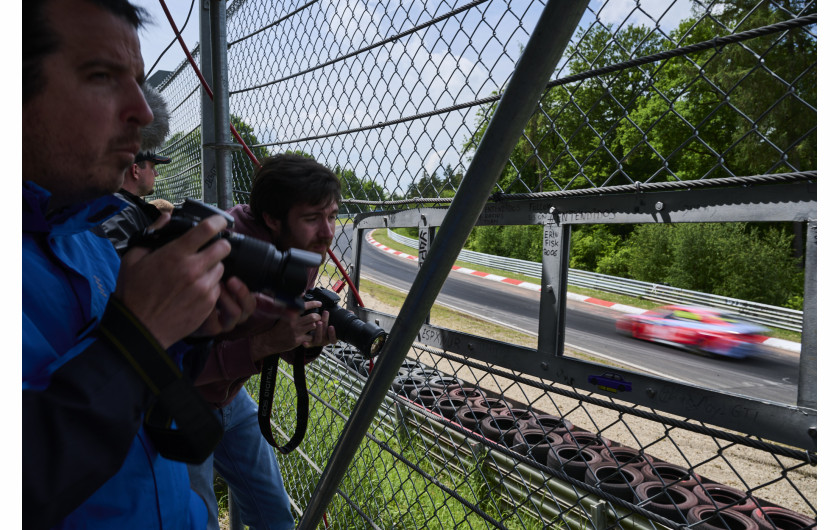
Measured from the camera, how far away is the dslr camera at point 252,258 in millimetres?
976

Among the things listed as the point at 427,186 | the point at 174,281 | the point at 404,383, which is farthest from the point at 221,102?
the point at 404,383

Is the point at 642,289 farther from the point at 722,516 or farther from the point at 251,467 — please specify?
the point at 251,467

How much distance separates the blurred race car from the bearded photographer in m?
11.4

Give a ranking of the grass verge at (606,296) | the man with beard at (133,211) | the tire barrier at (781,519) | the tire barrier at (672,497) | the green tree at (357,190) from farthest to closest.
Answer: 1. the grass verge at (606,296)
2. the tire barrier at (672,497)
3. the tire barrier at (781,519)
4. the green tree at (357,190)
5. the man with beard at (133,211)

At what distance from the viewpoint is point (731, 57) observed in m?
1.41

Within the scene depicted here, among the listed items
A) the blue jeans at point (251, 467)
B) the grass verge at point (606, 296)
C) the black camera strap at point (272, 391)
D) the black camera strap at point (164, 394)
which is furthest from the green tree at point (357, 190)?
the grass verge at point (606, 296)

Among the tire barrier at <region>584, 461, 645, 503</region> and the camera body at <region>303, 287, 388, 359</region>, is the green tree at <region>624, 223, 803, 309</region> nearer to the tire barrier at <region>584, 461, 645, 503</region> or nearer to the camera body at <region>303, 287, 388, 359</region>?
the tire barrier at <region>584, 461, 645, 503</region>

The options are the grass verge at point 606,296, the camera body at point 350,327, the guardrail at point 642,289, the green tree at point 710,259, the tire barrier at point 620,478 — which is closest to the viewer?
the camera body at point 350,327

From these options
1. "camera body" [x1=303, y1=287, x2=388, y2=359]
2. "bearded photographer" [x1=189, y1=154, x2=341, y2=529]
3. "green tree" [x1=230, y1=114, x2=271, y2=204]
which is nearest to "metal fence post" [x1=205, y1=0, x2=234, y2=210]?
"bearded photographer" [x1=189, y1=154, x2=341, y2=529]

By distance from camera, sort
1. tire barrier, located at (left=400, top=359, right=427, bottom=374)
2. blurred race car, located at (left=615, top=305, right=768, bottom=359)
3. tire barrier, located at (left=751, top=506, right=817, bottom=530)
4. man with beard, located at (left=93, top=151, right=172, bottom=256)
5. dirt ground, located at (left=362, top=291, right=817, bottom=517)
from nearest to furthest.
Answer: man with beard, located at (left=93, top=151, right=172, bottom=256) < tire barrier, located at (left=400, top=359, right=427, bottom=374) < tire barrier, located at (left=751, top=506, right=817, bottom=530) < dirt ground, located at (left=362, top=291, right=817, bottom=517) < blurred race car, located at (left=615, top=305, right=768, bottom=359)

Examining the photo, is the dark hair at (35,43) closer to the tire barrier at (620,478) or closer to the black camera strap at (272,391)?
the black camera strap at (272,391)

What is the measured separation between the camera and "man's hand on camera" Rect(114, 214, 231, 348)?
→ 2.79ft
